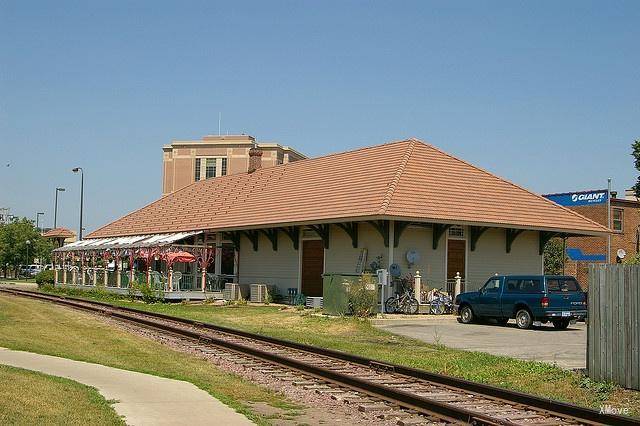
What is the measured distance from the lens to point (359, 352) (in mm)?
18016

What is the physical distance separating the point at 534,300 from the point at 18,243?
73.3 meters

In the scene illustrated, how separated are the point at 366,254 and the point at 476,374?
53.6 feet

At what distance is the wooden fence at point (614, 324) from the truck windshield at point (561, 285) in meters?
11.0

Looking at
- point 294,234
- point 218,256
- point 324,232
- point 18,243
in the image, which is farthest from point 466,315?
point 18,243

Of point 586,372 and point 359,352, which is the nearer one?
point 586,372

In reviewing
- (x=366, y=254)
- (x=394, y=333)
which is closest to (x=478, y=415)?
(x=394, y=333)

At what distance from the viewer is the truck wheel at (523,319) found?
957 inches

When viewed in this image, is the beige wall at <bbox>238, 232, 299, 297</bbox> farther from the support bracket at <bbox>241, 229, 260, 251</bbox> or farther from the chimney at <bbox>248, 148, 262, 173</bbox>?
the chimney at <bbox>248, 148, 262, 173</bbox>

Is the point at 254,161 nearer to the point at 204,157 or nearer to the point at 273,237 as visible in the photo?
the point at 273,237

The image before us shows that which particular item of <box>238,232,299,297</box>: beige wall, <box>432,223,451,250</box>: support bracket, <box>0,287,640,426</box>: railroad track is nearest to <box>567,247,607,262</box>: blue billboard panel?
<box>432,223,451,250</box>: support bracket

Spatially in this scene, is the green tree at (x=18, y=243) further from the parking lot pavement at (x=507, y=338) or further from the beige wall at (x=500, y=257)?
the parking lot pavement at (x=507, y=338)

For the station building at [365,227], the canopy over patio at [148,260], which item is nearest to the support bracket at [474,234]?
the station building at [365,227]

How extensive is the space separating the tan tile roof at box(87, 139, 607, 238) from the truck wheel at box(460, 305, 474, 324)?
144 inches

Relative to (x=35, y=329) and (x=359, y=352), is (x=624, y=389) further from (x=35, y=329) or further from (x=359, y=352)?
(x=35, y=329)
